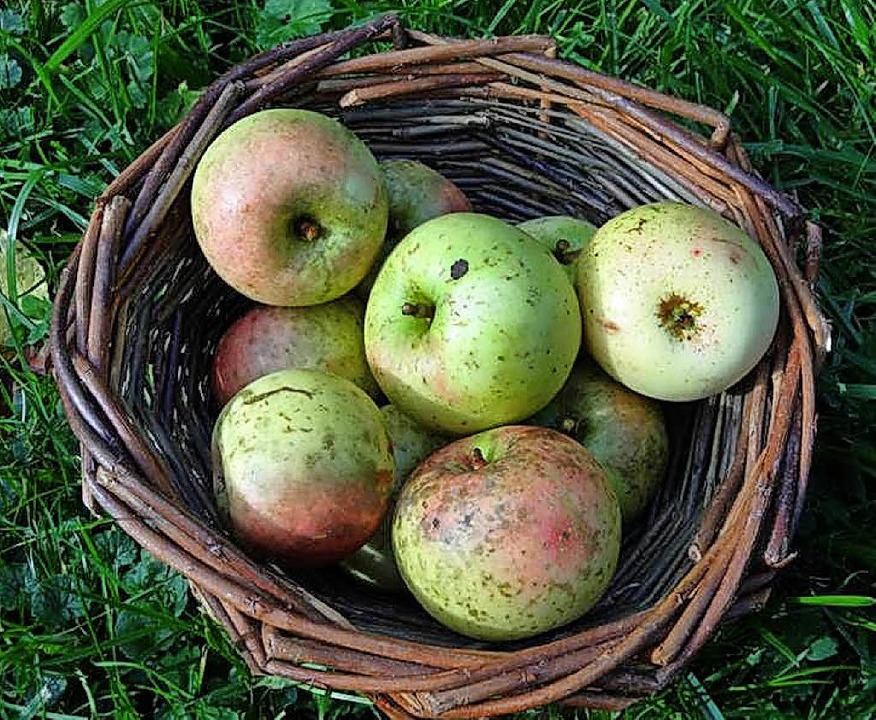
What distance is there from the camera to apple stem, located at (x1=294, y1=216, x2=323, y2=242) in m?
1.94

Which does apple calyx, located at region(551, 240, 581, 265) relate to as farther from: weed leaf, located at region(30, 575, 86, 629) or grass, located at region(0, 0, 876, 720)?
weed leaf, located at region(30, 575, 86, 629)

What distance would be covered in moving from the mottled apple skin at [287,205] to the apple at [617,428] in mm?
439

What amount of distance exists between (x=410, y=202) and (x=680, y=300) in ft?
1.85

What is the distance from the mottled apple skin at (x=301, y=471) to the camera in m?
1.72

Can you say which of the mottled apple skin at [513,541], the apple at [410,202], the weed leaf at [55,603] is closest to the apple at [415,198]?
the apple at [410,202]

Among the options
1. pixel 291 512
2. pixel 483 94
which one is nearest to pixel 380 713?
pixel 291 512

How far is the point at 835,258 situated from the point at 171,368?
1.45 metres

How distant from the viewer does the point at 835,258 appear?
2514 millimetres

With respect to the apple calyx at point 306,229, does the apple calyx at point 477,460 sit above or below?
below

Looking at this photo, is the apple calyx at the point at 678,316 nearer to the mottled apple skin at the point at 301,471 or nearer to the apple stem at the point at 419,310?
the apple stem at the point at 419,310

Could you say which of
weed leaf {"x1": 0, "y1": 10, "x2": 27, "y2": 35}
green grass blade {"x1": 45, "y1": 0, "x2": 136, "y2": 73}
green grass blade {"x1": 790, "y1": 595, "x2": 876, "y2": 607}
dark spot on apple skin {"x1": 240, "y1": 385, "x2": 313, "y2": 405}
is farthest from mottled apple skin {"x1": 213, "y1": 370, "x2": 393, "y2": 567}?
weed leaf {"x1": 0, "y1": 10, "x2": 27, "y2": 35}

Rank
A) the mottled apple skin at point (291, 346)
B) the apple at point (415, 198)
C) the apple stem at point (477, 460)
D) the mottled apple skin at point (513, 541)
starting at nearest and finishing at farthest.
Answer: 1. the mottled apple skin at point (513, 541)
2. the apple stem at point (477, 460)
3. the mottled apple skin at point (291, 346)
4. the apple at point (415, 198)

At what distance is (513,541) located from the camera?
5.33 ft

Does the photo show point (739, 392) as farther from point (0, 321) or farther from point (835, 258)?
point (0, 321)
